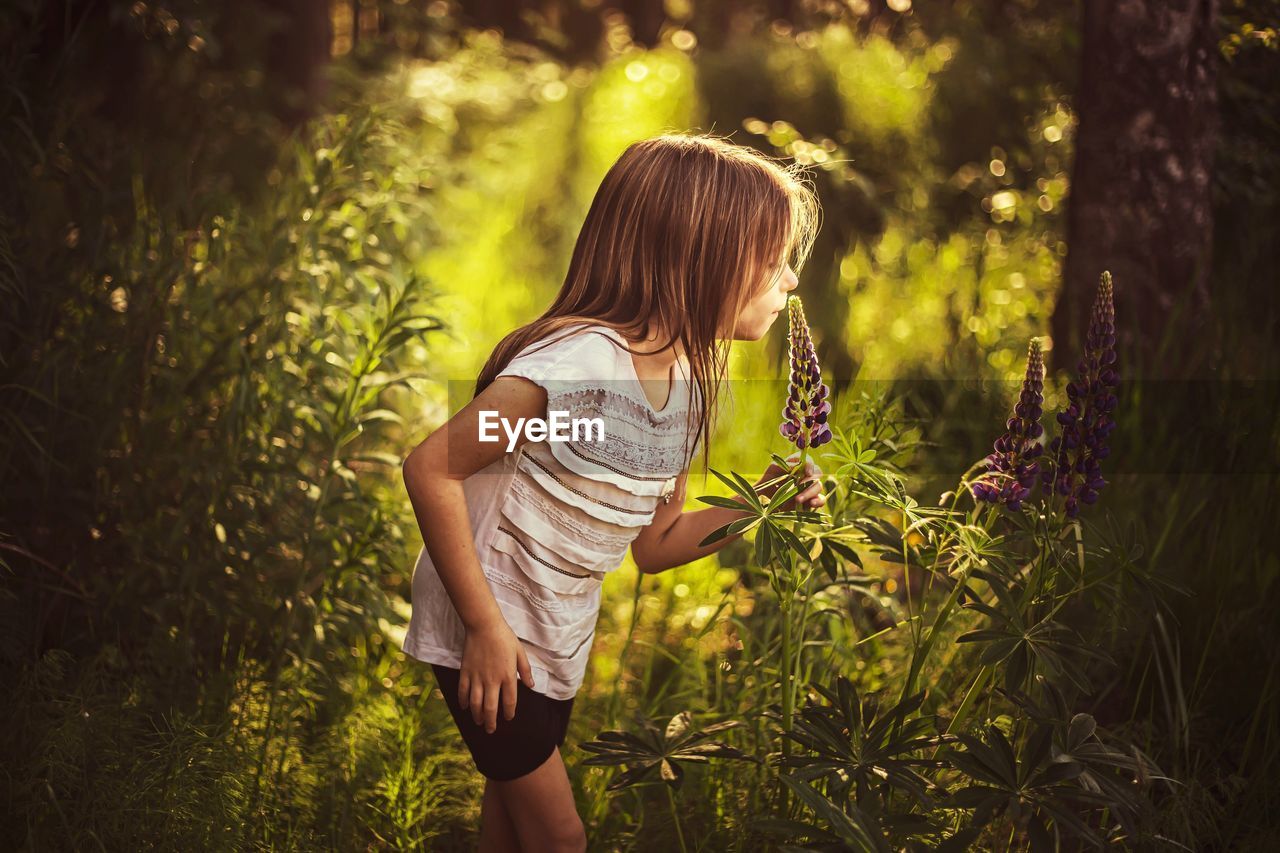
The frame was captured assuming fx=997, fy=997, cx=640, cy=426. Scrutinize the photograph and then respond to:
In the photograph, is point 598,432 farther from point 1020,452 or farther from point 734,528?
point 1020,452

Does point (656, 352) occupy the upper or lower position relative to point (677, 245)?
lower

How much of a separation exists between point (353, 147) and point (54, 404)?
101 centimetres

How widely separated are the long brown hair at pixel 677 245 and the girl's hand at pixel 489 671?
456 mm

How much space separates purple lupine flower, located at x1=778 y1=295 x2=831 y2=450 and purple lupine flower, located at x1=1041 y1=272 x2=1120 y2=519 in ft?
1.33

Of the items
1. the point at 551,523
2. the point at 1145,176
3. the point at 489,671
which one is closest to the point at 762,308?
the point at 551,523

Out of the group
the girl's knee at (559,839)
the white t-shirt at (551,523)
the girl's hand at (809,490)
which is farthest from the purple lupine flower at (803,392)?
the girl's knee at (559,839)

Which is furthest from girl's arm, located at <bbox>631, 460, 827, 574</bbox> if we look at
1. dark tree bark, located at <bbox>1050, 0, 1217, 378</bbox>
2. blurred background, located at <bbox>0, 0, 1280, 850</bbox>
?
dark tree bark, located at <bbox>1050, 0, 1217, 378</bbox>

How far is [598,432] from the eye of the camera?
1797 mm

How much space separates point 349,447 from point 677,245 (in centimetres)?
177

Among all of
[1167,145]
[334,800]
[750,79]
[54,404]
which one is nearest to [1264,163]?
[1167,145]

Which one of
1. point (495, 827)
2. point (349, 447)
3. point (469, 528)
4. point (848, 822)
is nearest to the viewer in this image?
point (848, 822)

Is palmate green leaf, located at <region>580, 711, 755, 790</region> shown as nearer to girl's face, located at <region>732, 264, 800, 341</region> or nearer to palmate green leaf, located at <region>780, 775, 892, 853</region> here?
palmate green leaf, located at <region>780, 775, 892, 853</region>

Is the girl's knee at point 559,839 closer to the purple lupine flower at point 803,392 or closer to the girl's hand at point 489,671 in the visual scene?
the girl's hand at point 489,671

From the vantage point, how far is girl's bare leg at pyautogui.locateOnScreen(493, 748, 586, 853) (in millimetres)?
1867
